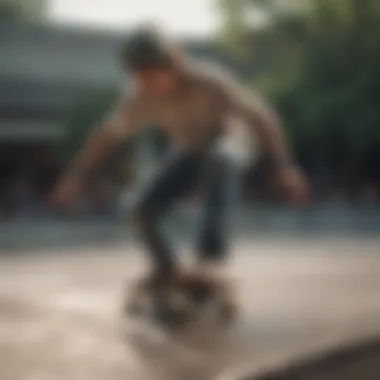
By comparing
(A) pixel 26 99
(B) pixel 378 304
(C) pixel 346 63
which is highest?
(C) pixel 346 63

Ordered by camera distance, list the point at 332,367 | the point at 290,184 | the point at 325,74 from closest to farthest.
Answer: the point at 332,367 < the point at 290,184 < the point at 325,74

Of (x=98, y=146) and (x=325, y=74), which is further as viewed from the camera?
(x=325, y=74)

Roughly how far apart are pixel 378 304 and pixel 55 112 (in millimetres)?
614

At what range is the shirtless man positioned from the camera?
4.71 feet

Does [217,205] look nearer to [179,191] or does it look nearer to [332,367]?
[179,191]

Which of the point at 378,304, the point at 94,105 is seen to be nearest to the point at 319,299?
the point at 378,304

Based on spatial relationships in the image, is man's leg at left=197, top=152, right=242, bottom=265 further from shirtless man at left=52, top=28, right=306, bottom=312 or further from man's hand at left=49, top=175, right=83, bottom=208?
man's hand at left=49, top=175, right=83, bottom=208

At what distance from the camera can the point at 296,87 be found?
160 cm

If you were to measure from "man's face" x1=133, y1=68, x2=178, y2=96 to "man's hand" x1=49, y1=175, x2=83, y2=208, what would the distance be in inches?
6.4

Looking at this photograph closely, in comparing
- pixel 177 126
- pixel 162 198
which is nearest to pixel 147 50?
pixel 177 126

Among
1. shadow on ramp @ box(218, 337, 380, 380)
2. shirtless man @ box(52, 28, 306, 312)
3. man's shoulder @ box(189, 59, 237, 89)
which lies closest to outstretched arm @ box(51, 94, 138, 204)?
shirtless man @ box(52, 28, 306, 312)

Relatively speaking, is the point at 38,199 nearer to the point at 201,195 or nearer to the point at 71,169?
the point at 71,169

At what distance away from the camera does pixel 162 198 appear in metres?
1.50

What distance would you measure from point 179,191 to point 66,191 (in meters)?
0.17
